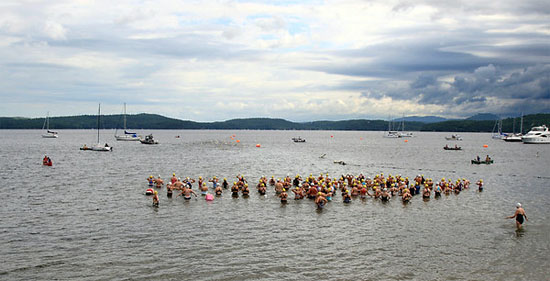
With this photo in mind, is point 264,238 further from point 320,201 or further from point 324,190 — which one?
point 324,190

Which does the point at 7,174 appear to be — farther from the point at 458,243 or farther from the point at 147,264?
the point at 458,243

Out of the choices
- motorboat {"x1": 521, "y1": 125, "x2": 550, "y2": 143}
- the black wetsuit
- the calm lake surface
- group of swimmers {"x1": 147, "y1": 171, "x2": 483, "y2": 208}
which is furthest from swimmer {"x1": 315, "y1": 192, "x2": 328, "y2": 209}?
motorboat {"x1": 521, "y1": 125, "x2": 550, "y2": 143}

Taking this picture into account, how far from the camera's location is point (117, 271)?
19.3m

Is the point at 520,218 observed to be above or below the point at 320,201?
above

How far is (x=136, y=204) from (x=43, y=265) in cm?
1433

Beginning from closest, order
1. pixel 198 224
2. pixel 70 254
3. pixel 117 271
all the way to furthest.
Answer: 1. pixel 117 271
2. pixel 70 254
3. pixel 198 224

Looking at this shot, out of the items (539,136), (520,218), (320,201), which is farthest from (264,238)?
(539,136)

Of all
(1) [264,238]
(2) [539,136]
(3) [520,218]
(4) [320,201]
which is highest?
(2) [539,136]

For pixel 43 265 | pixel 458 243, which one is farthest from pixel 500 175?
pixel 43 265

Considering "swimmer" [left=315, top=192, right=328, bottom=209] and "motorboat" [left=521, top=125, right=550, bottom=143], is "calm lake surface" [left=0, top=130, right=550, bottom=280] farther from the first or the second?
"motorboat" [left=521, top=125, right=550, bottom=143]

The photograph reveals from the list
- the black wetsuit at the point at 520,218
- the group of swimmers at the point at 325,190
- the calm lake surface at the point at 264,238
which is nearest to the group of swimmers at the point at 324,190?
the group of swimmers at the point at 325,190

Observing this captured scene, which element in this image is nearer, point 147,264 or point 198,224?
point 147,264

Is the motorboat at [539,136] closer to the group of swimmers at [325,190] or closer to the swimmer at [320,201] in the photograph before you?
the group of swimmers at [325,190]

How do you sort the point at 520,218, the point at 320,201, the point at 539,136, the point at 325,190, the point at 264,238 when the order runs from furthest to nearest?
1. the point at 539,136
2. the point at 325,190
3. the point at 320,201
4. the point at 520,218
5. the point at 264,238
